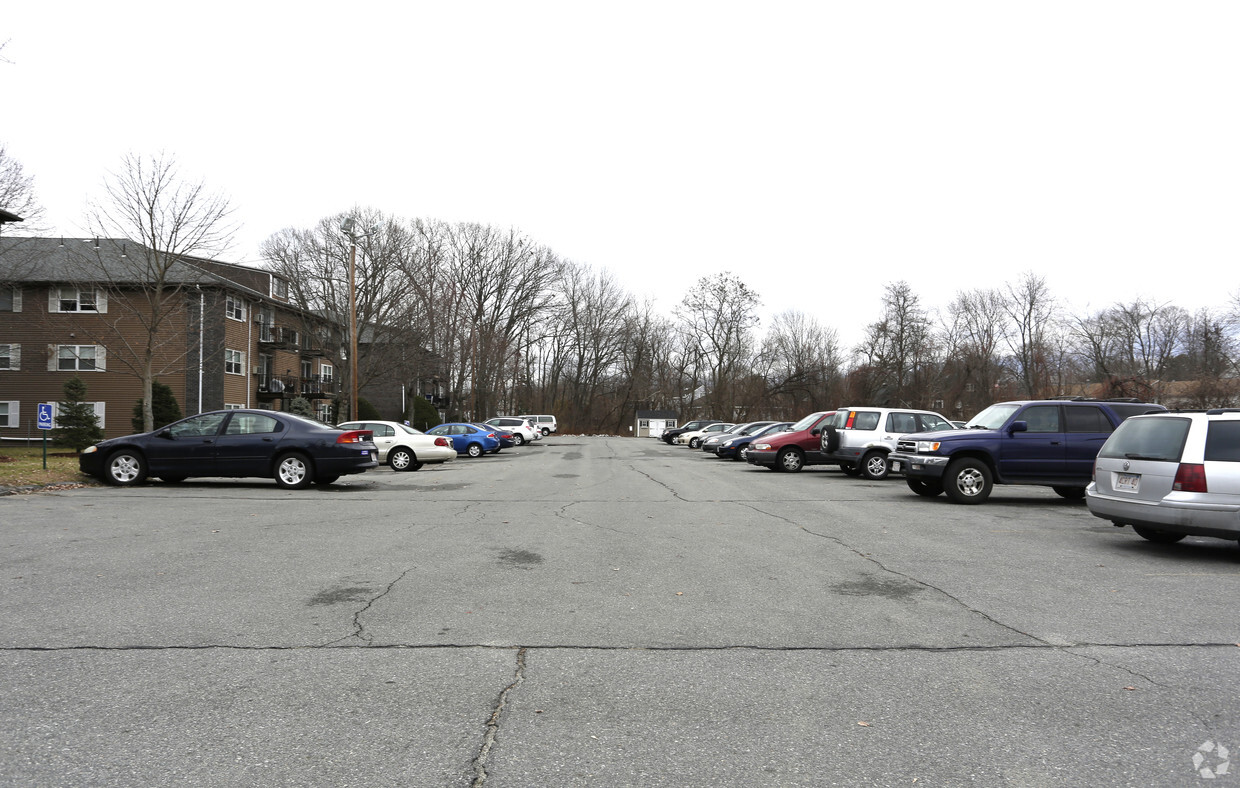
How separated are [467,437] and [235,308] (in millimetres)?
17257

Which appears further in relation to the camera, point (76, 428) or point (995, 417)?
point (76, 428)

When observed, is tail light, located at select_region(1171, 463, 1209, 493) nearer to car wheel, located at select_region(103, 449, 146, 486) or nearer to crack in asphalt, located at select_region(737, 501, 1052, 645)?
crack in asphalt, located at select_region(737, 501, 1052, 645)

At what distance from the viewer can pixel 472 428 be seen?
1405 inches

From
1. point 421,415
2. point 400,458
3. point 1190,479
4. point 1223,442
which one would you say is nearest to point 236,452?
point 400,458

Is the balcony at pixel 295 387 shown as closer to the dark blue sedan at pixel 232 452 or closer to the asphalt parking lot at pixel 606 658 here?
the dark blue sedan at pixel 232 452

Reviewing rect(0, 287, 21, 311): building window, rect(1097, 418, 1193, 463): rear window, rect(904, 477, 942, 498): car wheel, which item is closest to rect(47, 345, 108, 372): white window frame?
rect(0, 287, 21, 311): building window

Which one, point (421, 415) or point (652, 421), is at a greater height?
point (421, 415)

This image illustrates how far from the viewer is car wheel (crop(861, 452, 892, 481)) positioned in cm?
1973

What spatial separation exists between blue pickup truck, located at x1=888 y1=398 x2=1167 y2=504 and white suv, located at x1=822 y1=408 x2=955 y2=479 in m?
5.31

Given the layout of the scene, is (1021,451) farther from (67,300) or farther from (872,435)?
(67,300)


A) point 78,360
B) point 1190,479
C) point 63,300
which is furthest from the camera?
point 78,360

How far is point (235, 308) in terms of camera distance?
4291 centimetres

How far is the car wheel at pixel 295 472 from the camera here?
590 inches

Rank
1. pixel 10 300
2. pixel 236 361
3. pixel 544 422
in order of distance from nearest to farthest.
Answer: pixel 10 300 < pixel 236 361 < pixel 544 422
